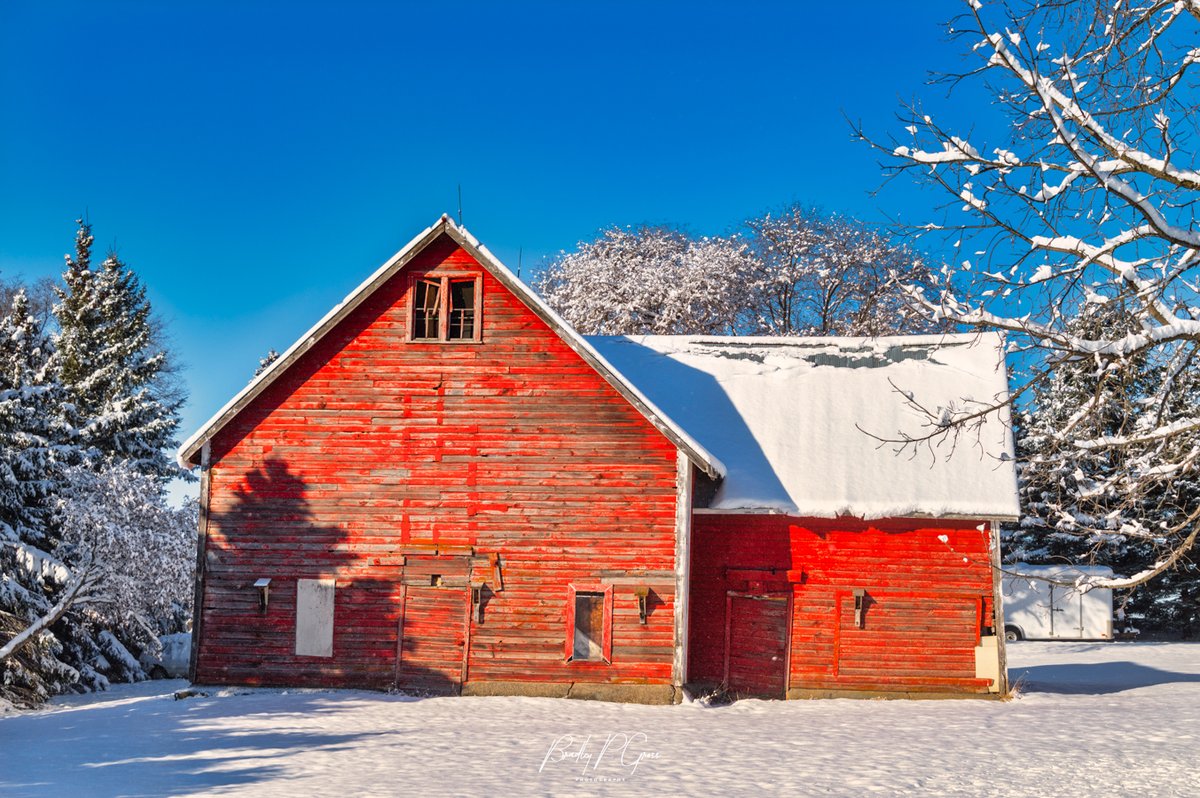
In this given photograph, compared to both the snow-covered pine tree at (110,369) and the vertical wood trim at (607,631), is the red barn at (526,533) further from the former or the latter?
the snow-covered pine tree at (110,369)

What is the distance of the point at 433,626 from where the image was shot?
19.4 metres

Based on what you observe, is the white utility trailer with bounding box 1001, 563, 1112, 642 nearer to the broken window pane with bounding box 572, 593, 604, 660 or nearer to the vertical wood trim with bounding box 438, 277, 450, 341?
the broken window pane with bounding box 572, 593, 604, 660

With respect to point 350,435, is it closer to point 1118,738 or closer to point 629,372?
point 629,372

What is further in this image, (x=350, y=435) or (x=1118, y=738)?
(x=350, y=435)

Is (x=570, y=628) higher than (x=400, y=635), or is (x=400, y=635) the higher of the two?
(x=570, y=628)

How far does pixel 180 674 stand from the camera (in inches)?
1121

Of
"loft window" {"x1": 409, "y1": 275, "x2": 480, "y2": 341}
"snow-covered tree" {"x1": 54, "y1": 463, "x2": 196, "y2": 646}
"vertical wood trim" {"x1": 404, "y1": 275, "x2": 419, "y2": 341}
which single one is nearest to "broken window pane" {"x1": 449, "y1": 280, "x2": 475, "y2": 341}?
"loft window" {"x1": 409, "y1": 275, "x2": 480, "y2": 341}

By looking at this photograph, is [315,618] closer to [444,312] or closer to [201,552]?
[201,552]

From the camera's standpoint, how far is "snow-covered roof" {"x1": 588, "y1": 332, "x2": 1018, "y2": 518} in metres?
20.2

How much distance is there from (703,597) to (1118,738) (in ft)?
24.5

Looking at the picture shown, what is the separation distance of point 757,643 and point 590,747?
6375 mm

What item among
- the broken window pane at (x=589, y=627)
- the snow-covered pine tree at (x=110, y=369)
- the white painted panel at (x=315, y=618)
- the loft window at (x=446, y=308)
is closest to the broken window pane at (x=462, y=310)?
the loft window at (x=446, y=308)

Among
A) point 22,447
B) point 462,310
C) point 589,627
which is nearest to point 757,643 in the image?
point 589,627

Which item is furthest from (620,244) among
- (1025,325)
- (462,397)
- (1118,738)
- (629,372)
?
(1025,325)
